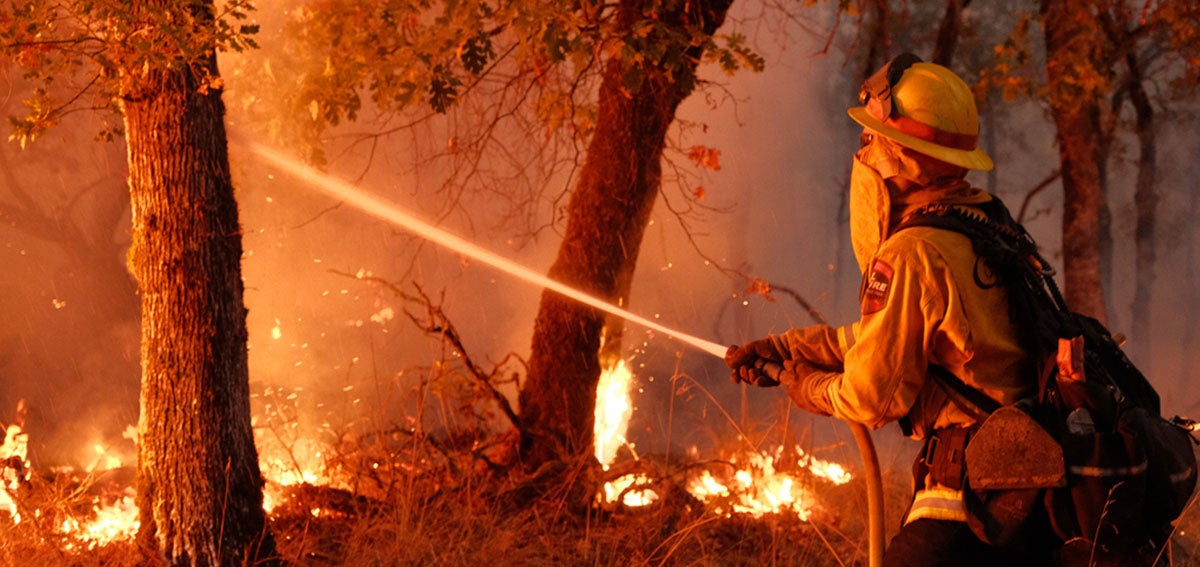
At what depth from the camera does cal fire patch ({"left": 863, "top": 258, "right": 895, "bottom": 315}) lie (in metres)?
2.67

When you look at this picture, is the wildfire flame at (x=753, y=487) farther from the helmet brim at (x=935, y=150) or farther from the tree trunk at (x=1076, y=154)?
the tree trunk at (x=1076, y=154)

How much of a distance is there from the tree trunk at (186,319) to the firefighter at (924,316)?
2.74 m

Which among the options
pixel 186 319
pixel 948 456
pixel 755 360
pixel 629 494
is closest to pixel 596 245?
pixel 629 494

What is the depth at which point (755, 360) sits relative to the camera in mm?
3320

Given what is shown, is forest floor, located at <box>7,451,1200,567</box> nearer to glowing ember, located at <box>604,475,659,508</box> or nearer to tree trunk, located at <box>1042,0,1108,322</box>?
glowing ember, located at <box>604,475,659,508</box>

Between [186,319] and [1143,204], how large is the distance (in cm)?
1776

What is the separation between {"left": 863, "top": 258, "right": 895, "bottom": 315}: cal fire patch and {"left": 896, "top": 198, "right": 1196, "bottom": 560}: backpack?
0.17m

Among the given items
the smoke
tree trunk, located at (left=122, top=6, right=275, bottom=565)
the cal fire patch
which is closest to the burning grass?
tree trunk, located at (left=122, top=6, right=275, bottom=565)

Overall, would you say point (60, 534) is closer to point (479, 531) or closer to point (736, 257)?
point (479, 531)

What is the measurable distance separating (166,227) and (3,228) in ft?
55.2

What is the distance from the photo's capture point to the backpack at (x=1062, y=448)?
8.32 ft

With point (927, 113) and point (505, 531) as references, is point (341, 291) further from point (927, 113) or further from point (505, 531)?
point (927, 113)

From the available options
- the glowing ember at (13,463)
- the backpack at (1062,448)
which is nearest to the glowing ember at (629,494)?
the glowing ember at (13,463)

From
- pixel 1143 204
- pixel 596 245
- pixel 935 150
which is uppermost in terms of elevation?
pixel 1143 204
